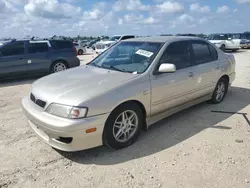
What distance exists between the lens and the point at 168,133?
12.7 feet

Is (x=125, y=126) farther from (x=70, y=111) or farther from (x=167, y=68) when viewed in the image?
(x=167, y=68)

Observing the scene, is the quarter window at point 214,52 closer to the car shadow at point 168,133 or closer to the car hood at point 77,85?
the car shadow at point 168,133

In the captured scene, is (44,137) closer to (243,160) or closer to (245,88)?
(243,160)

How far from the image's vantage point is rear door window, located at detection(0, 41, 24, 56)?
819 centimetres

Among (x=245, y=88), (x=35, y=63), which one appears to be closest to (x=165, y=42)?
(x=245, y=88)

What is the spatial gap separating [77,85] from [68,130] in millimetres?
745

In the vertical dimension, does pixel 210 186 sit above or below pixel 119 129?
below

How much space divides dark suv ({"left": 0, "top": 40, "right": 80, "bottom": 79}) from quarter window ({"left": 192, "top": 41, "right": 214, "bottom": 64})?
19.7 ft

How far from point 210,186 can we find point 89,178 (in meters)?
1.41

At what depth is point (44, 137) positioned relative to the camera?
3.12m

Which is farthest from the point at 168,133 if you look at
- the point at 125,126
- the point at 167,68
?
the point at 167,68

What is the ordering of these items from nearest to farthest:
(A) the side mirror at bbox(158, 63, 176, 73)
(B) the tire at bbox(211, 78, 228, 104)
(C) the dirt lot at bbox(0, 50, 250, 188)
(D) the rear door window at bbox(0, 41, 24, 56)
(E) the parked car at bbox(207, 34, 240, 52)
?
(C) the dirt lot at bbox(0, 50, 250, 188) → (A) the side mirror at bbox(158, 63, 176, 73) → (B) the tire at bbox(211, 78, 228, 104) → (D) the rear door window at bbox(0, 41, 24, 56) → (E) the parked car at bbox(207, 34, 240, 52)

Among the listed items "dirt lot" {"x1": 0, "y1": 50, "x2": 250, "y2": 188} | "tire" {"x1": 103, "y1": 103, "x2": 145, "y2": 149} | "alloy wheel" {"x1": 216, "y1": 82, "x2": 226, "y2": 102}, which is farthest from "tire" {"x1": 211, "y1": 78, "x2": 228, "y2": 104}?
"tire" {"x1": 103, "y1": 103, "x2": 145, "y2": 149}

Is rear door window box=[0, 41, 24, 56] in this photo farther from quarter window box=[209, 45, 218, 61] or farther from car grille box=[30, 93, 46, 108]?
quarter window box=[209, 45, 218, 61]
